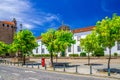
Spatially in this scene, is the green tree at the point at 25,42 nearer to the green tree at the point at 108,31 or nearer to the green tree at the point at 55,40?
the green tree at the point at 55,40

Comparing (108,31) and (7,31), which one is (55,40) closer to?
(108,31)

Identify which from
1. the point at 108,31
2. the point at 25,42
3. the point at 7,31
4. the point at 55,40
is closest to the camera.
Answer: the point at 108,31

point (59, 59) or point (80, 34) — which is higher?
point (80, 34)

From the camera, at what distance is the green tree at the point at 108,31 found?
25906 mm

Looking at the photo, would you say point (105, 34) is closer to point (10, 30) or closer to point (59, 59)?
point (59, 59)

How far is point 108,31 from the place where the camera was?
26.0m

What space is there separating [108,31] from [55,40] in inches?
601

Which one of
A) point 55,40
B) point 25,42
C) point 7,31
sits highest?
point 7,31

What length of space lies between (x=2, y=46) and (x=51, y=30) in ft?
161

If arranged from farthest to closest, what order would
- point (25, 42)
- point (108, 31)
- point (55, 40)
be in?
point (25, 42) < point (55, 40) < point (108, 31)

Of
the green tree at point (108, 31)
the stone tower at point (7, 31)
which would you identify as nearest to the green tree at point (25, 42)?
the green tree at point (108, 31)

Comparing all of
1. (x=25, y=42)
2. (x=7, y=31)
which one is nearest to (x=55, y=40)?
(x=25, y=42)

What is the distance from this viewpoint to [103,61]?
44594mm

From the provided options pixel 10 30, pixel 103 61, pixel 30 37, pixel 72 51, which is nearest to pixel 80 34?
pixel 72 51
